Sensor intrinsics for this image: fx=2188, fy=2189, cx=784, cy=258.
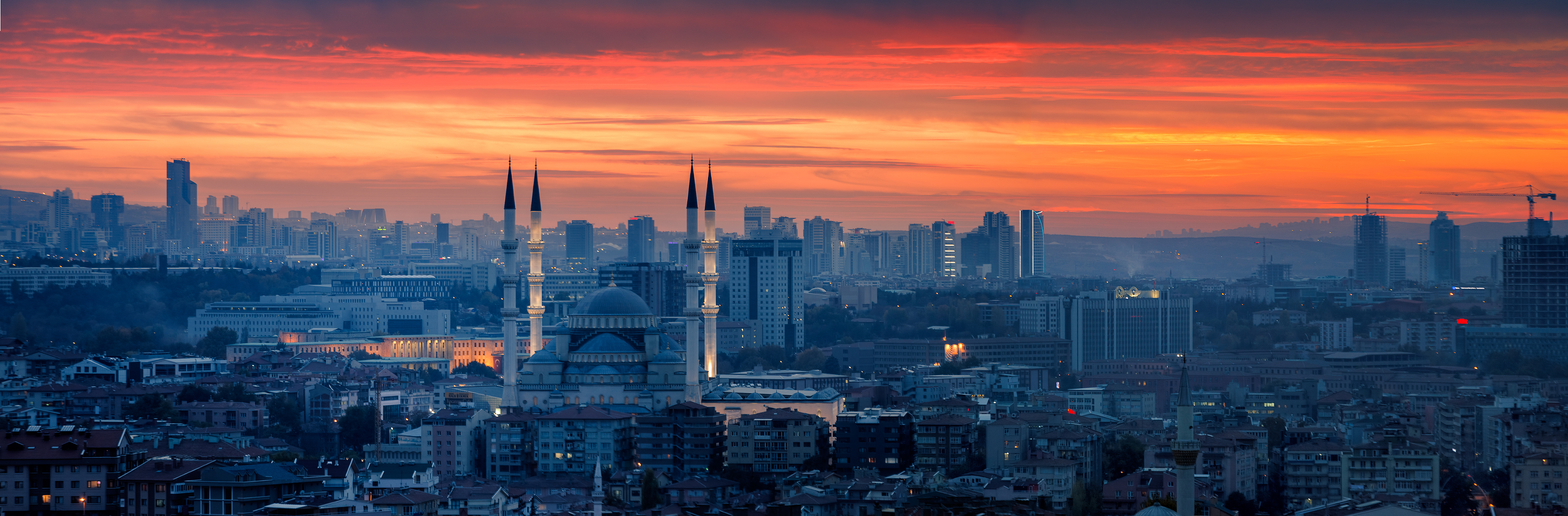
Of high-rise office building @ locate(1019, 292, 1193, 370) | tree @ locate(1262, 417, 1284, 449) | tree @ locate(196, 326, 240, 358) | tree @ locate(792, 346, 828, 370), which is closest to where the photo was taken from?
tree @ locate(1262, 417, 1284, 449)

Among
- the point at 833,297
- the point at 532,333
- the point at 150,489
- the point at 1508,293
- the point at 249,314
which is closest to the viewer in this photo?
the point at 150,489

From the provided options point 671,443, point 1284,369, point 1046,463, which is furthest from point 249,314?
point 1046,463

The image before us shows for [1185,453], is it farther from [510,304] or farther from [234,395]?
[234,395]

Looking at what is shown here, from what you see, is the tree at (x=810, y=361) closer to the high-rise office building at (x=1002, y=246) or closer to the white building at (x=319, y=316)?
the white building at (x=319, y=316)

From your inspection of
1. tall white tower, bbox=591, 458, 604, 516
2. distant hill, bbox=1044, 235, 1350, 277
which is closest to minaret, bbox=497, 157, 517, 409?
tall white tower, bbox=591, 458, 604, 516

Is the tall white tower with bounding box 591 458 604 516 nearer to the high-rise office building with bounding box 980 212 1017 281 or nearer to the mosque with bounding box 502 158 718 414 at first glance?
the mosque with bounding box 502 158 718 414

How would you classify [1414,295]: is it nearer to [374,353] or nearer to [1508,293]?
[1508,293]
